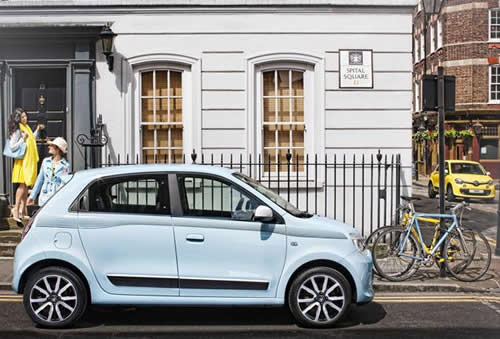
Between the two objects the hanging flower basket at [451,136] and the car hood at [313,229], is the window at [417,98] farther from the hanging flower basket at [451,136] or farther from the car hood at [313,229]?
the car hood at [313,229]

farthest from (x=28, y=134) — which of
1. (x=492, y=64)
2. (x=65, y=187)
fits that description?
(x=492, y=64)

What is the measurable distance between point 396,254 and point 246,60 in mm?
4687

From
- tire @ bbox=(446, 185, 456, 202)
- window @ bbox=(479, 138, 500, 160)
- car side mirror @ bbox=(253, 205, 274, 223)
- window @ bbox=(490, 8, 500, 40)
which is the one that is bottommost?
tire @ bbox=(446, 185, 456, 202)

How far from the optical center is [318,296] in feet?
20.4

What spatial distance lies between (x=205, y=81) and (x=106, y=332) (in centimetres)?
603

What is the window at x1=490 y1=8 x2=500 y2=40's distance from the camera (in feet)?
126

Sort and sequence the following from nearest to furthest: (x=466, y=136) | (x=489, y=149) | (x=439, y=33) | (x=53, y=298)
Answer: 1. (x=53, y=298)
2. (x=466, y=136)
3. (x=489, y=149)
4. (x=439, y=33)

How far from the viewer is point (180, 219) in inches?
245

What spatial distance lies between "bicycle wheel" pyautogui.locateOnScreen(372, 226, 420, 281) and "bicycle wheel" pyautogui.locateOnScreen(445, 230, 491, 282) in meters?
0.51

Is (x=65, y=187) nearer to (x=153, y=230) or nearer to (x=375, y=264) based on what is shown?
(x=153, y=230)

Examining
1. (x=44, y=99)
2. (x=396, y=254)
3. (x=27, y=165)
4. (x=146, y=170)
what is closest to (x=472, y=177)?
(x=396, y=254)

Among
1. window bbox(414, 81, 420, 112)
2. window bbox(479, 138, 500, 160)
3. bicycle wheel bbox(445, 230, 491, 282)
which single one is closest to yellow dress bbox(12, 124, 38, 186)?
bicycle wheel bbox(445, 230, 491, 282)

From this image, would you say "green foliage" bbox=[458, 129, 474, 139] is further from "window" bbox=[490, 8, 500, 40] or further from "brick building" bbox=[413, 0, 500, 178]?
"window" bbox=[490, 8, 500, 40]

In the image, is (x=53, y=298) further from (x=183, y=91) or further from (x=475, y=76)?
(x=475, y=76)
